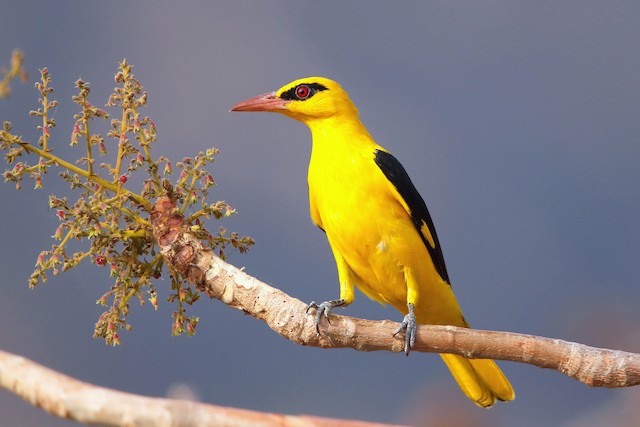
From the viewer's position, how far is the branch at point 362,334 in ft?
8.68

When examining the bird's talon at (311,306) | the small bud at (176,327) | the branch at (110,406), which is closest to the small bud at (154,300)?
the small bud at (176,327)

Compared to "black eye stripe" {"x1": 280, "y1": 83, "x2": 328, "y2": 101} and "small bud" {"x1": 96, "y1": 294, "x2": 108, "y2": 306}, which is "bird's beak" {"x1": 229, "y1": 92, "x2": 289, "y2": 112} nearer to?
"black eye stripe" {"x1": 280, "y1": 83, "x2": 328, "y2": 101}

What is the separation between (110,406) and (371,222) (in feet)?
4.45

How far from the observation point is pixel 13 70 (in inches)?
68.2

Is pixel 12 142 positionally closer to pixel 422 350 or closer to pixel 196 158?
pixel 196 158

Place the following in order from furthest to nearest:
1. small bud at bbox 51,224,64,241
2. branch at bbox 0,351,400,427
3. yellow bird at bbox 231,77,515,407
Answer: yellow bird at bbox 231,77,515,407, small bud at bbox 51,224,64,241, branch at bbox 0,351,400,427

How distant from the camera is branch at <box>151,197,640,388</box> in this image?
8.68ft

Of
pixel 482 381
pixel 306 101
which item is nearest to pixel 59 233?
pixel 306 101

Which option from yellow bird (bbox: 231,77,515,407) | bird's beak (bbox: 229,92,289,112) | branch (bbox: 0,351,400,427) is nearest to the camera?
branch (bbox: 0,351,400,427)

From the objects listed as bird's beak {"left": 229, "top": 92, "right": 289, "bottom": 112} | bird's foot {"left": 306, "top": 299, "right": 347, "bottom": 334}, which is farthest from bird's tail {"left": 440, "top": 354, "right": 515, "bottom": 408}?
bird's beak {"left": 229, "top": 92, "right": 289, "bottom": 112}

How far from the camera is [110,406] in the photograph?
5.57ft

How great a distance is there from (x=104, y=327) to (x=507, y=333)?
1.33m

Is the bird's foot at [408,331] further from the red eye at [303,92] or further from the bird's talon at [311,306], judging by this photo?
the red eye at [303,92]

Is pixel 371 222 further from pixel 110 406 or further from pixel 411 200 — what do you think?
pixel 110 406
